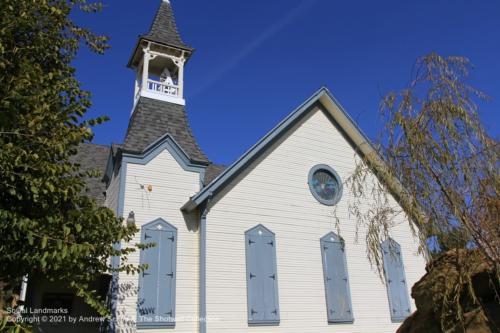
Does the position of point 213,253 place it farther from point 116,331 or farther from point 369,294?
point 369,294

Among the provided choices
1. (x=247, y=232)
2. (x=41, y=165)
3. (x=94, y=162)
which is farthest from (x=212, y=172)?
(x=41, y=165)

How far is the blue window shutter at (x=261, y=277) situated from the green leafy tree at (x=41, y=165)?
4.29 meters

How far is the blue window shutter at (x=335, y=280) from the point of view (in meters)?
11.3

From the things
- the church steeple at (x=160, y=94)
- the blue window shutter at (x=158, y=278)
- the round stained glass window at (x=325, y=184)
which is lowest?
the blue window shutter at (x=158, y=278)

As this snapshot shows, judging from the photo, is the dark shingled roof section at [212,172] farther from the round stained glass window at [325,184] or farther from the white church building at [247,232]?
the round stained glass window at [325,184]

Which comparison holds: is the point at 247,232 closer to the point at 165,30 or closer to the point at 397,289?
the point at 397,289

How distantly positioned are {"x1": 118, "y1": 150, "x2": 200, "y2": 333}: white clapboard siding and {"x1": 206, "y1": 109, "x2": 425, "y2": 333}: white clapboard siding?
457 millimetres

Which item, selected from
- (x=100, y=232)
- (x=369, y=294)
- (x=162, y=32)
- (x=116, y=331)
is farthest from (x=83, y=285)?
(x=162, y=32)

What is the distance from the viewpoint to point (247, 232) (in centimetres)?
1107

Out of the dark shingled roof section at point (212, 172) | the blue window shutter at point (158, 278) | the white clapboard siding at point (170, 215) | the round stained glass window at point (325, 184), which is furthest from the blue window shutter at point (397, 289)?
the blue window shutter at point (158, 278)

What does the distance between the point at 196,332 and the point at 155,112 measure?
6.71 metres

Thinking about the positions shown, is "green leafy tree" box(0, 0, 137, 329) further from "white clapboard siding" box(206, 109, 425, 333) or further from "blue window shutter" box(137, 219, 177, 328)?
"white clapboard siding" box(206, 109, 425, 333)

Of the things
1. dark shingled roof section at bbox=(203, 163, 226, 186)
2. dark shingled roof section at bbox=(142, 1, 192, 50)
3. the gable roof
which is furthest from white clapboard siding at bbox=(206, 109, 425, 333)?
dark shingled roof section at bbox=(142, 1, 192, 50)

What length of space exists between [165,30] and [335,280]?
1036 cm
